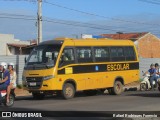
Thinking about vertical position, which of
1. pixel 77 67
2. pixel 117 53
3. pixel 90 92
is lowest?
pixel 90 92

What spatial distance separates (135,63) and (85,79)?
4.34 m

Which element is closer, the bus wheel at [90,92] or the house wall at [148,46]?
the bus wheel at [90,92]

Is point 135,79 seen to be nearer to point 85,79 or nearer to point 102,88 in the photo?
point 102,88

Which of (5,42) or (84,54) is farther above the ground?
(5,42)

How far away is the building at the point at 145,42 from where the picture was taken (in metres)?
80.4

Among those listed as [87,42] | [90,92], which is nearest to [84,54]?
[87,42]

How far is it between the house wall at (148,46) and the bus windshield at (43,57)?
5928 centimetres

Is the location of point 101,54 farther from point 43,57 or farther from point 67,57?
point 43,57

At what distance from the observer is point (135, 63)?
2509 centimetres

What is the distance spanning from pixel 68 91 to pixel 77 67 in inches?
49.8

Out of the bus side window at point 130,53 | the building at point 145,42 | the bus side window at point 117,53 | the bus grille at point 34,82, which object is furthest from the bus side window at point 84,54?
the building at point 145,42

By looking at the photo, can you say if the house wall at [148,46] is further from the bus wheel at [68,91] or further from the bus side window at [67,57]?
the bus wheel at [68,91]

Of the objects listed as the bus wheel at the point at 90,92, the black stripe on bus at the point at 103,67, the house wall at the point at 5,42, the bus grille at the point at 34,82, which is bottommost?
the bus wheel at the point at 90,92

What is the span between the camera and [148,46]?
273 feet
